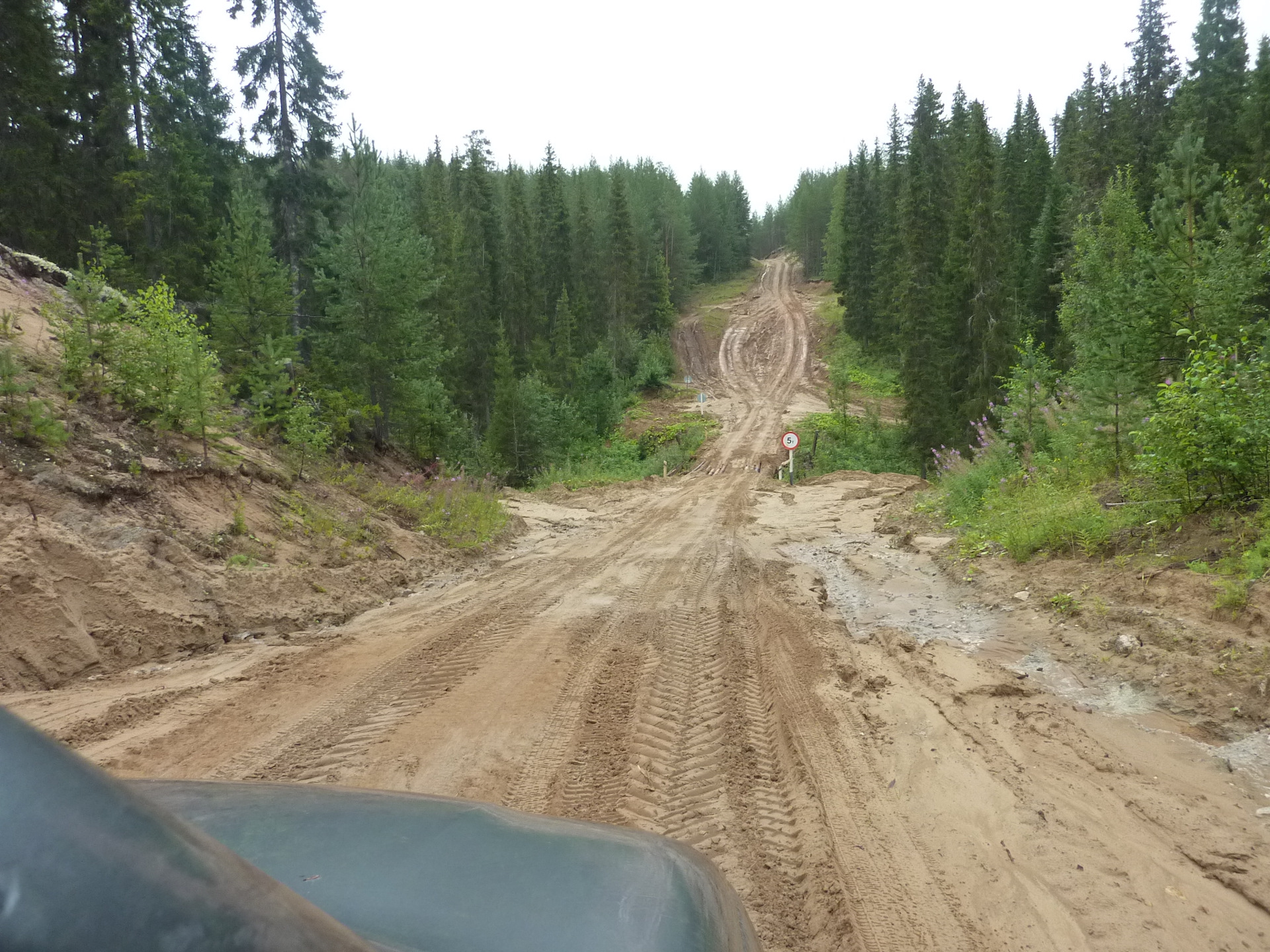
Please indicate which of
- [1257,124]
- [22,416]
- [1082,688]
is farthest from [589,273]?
[1082,688]

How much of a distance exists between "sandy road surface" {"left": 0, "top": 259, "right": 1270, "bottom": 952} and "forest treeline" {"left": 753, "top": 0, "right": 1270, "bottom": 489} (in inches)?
146

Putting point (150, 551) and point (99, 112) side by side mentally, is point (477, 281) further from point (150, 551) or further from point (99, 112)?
point (150, 551)

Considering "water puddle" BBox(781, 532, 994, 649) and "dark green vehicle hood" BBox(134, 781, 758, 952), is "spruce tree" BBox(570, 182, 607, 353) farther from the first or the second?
"dark green vehicle hood" BBox(134, 781, 758, 952)

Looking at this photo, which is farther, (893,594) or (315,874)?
(893,594)

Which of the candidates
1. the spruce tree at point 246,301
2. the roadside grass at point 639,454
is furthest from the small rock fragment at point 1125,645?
the roadside grass at point 639,454

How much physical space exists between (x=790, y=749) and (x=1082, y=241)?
2187cm

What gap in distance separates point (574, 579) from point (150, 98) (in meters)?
22.2

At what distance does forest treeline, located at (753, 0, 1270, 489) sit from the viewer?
399 inches

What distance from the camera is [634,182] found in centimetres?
9000

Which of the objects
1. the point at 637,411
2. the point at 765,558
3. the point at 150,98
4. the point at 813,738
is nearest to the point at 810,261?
the point at 637,411

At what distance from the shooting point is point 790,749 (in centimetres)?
425

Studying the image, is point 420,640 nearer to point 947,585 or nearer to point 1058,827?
point 1058,827

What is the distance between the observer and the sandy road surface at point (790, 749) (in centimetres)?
294

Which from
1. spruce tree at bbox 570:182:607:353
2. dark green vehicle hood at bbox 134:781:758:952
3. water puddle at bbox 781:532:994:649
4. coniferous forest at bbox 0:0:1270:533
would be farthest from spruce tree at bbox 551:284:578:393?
dark green vehicle hood at bbox 134:781:758:952
